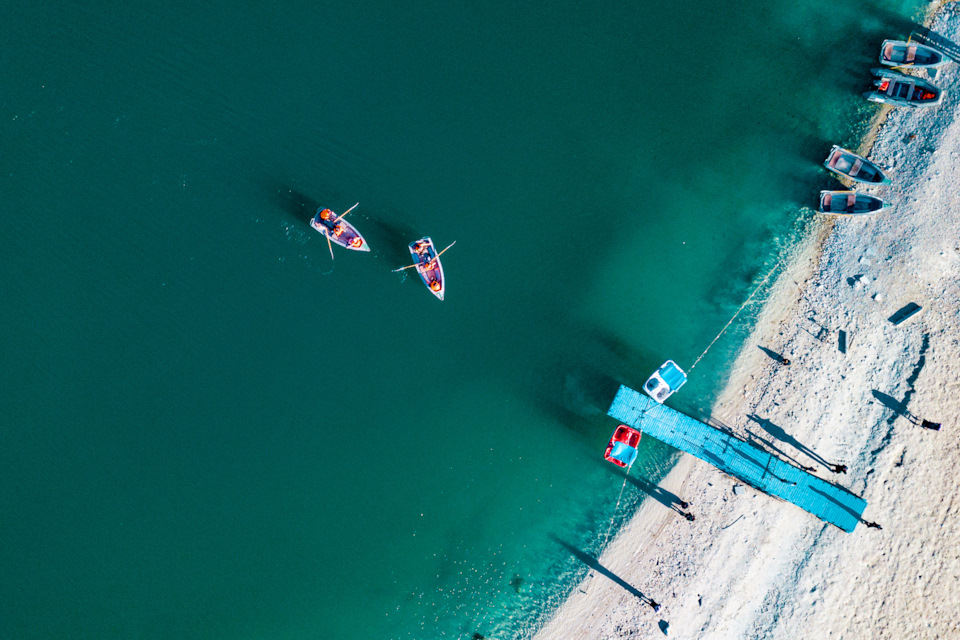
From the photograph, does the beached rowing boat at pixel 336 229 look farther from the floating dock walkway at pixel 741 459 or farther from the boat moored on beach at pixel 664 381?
the boat moored on beach at pixel 664 381

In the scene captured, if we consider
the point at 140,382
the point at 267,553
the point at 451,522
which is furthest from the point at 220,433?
the point at 451,522

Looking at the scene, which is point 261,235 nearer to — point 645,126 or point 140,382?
point 140,382

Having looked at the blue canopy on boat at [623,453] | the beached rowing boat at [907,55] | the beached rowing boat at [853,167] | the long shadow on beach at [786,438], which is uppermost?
the beached rowing boat at [907,55]

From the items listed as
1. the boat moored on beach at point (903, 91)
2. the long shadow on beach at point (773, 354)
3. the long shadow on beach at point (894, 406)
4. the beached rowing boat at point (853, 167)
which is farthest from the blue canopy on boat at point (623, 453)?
the boat moored on beach at point (903, 91)

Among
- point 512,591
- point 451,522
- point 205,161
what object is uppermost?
point 205,161

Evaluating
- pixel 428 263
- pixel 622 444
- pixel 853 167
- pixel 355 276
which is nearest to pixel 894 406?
pixel 853 167

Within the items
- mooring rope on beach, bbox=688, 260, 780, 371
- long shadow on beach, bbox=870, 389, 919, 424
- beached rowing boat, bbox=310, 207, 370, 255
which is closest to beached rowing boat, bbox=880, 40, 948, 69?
mooring rope on beach, bbox=688, 260, 780, 371

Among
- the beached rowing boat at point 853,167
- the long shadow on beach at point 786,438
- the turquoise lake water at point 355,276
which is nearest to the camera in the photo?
the beached rowing boat at point 853,167
